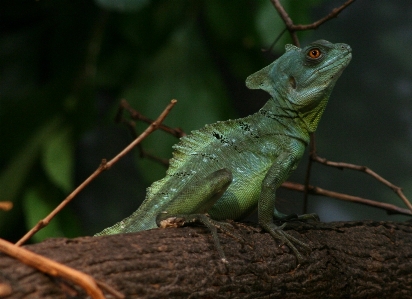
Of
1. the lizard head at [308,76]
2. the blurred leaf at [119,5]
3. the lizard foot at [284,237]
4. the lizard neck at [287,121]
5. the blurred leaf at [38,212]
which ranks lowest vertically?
the blurred leaf at [38,212]

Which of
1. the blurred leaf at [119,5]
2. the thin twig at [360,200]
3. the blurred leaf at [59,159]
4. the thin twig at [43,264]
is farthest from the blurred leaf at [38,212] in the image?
the thin twig at [43,264]

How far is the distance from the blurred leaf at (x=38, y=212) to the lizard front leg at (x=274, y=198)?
6.87 ft

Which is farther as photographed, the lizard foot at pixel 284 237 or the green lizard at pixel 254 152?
the green lizard at pixel 254 152

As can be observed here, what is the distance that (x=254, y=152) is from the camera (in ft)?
8.55

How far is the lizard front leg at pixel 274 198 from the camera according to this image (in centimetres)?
222

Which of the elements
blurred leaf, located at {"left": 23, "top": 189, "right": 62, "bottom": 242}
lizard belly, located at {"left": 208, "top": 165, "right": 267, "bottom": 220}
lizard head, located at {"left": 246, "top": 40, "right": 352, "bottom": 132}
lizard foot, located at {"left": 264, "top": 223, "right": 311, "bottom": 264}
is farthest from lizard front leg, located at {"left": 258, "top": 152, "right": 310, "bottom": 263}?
blurred leaf, located at {"left": 23, "top": 189, "right": 62, "bottom": 242}

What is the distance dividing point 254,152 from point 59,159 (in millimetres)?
1827

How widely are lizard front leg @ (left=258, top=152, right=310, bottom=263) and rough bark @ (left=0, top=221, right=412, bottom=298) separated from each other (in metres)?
0.04

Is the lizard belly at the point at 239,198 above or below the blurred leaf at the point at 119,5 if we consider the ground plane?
below

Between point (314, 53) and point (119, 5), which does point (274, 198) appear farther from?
point (119, 5)

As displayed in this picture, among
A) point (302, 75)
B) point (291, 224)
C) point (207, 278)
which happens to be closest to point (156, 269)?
point (207, 278)

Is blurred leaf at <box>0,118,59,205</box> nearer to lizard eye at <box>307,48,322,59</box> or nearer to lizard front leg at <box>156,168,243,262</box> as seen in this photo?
lizard front leg at <box>156,168,243,262</box>

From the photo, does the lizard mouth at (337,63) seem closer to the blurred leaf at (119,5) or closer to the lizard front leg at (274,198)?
the lizard front leg at (274,198)

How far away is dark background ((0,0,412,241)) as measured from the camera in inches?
156
